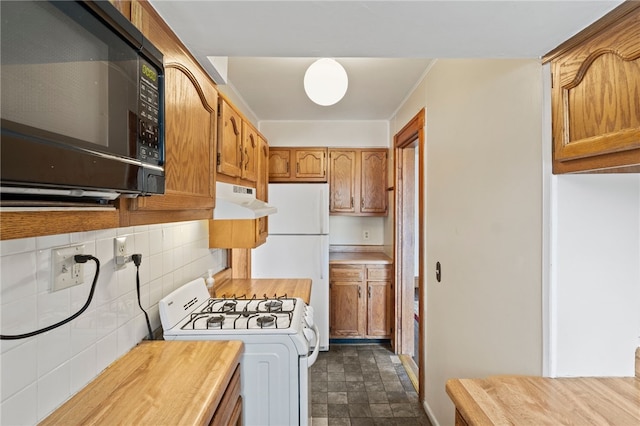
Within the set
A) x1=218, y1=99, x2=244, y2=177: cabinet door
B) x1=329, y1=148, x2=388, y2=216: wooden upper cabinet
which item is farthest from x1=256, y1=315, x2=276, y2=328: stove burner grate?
x1=329, y1=148, x2=388, y2=216: wooden upper cabinet

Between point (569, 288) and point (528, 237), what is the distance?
21cm

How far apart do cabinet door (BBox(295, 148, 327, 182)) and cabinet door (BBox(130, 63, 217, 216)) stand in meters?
2.19

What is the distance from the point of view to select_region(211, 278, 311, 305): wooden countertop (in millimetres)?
2379

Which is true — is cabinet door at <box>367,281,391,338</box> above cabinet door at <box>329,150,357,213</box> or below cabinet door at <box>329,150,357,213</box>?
below

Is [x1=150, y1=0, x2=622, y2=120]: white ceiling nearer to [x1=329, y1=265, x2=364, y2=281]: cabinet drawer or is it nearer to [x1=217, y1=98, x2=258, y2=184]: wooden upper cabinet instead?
[x1=217, y1=98, x2=258, y2=184]: wooden upper cabinet

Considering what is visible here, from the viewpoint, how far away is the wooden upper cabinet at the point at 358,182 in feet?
12.1

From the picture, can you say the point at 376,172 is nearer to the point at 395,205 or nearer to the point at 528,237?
the point at 395,205

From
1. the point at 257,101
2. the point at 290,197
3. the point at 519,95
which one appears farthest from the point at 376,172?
the point at 519,95

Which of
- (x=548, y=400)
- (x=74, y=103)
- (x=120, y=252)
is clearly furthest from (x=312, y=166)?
(x=74, y=103)

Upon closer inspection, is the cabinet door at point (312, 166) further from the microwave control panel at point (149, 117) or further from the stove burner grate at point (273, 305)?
the microwave control panel at point (149, 117)

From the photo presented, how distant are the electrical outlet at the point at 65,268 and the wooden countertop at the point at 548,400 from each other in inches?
48.7

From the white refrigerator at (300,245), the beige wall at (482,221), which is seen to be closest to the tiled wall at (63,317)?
the beige wall at (482,221)

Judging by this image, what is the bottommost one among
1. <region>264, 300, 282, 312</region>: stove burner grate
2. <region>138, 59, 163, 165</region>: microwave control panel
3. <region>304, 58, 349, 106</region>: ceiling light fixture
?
<region>264, 300, 282, 312</region>: stove burner grate

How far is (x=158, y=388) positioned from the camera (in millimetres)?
1079
